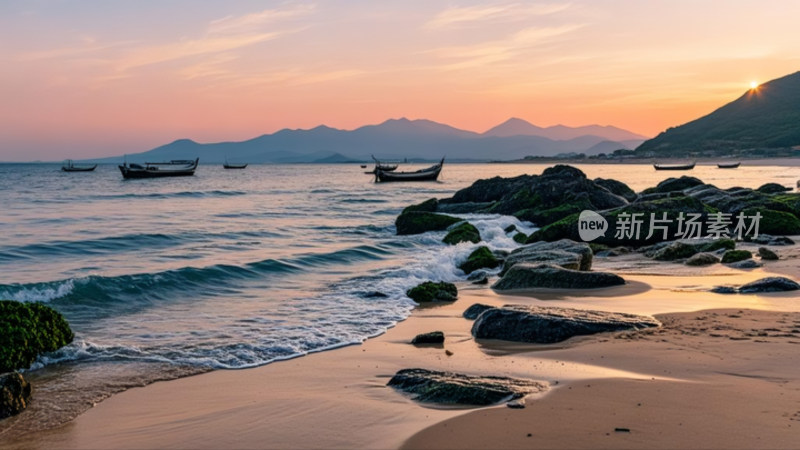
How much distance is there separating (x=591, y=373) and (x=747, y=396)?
4.92ft

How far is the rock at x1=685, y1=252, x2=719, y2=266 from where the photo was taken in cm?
1540

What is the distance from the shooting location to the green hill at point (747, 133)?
14738 centimetres

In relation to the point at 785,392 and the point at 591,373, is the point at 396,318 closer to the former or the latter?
the point at 591,373

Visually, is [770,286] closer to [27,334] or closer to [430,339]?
[430,339]

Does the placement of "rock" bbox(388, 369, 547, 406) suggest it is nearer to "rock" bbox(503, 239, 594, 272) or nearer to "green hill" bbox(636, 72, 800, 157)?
"rock" bbox(503, 239, 594, 272)

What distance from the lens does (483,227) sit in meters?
25.6

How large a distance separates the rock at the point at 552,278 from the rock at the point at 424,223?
12.6m

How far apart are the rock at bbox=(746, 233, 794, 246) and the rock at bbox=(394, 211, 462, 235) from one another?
10675 mm

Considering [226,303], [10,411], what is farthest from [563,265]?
[10,411]

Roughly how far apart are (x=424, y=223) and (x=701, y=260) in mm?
12422

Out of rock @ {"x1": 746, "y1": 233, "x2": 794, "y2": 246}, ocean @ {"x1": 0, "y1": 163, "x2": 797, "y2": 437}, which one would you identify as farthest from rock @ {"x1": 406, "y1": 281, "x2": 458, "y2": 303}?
rock @ {"x1": 746, "y1": 233, "x2": 794, "y2": 246}

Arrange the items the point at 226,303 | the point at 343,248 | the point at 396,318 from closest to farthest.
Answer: the point at 396,318, the point at 226,303, the point at 343,248

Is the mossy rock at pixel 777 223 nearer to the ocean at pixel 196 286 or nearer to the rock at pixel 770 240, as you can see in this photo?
the rock at pixel 770 240

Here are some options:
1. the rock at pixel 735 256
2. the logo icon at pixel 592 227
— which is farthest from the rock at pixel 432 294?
the logo icon at pixel 592 227
